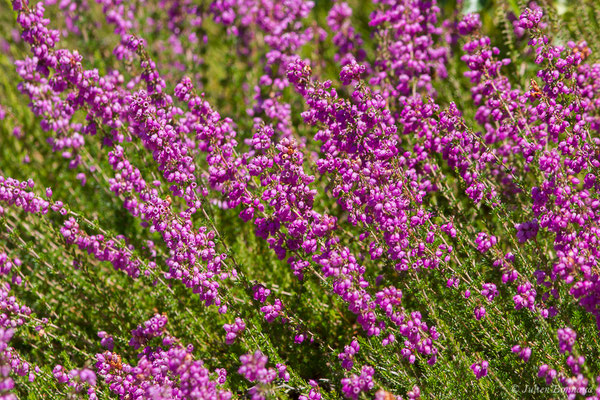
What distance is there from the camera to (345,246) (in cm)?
431

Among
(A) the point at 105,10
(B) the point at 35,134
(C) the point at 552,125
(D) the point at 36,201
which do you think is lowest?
(C) the point at 552,125

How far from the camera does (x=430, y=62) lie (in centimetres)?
557

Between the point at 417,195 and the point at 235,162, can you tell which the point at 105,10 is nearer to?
the point at 235,162

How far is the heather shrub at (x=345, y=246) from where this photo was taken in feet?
11.0

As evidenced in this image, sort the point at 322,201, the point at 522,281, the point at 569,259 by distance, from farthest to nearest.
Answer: the point at 322,201
the point at 522,281
the point at 569,259

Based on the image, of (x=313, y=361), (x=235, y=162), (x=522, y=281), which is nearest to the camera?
(x=522, y=281)

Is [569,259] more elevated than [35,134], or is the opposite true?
[35,134]

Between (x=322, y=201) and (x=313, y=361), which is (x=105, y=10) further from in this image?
(x=313, y=361)

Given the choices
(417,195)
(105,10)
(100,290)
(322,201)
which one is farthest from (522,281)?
(105,10)

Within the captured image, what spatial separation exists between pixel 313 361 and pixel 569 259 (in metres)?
2.18

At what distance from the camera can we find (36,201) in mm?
3867

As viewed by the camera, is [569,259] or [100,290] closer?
[569,259]

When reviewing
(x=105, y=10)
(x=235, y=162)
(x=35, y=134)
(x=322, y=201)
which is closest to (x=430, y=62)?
(x=322, y=201)

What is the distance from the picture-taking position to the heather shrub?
336 cm
